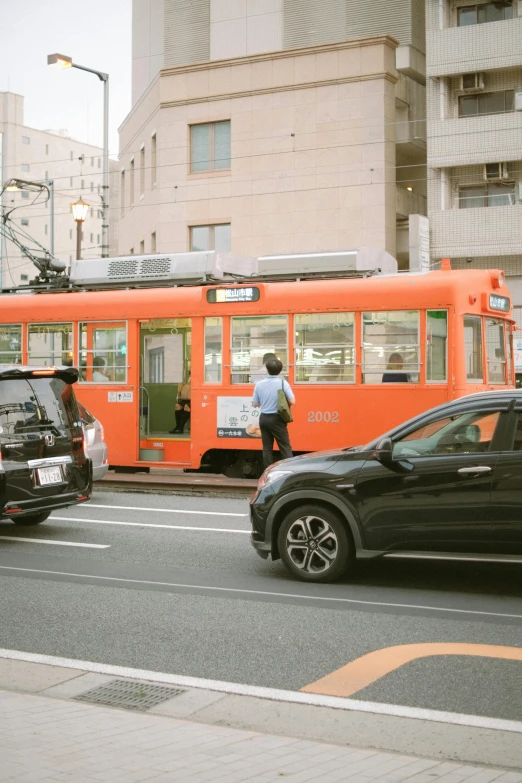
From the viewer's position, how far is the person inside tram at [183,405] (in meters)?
16.8

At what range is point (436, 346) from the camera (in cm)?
1459

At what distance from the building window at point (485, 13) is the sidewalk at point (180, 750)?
31.5m

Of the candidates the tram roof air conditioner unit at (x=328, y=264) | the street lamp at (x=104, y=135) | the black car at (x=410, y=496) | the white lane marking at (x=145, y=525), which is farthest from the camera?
the street lamp at (x=104, y=135)

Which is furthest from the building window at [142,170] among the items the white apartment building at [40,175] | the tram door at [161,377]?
the white apartment building at [40,175]

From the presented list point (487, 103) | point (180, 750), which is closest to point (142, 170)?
point (487, 103)

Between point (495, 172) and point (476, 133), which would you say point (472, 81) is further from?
point (495, 172)

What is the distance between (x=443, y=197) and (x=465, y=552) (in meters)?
26.9

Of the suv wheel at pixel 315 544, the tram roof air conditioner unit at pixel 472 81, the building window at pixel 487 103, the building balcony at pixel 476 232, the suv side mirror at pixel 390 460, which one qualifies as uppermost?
the tram roof air conditioner unit at pixel 472 81

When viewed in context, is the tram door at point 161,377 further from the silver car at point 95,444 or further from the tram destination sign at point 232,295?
the silver car at point 95,444

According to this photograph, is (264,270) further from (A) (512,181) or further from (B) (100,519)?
(A) (512,181)

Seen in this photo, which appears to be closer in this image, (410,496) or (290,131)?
(410,496)

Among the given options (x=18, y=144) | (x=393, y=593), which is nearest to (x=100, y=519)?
(x=393, y=593)

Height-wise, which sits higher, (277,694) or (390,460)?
(390,460)

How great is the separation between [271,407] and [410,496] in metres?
6.29
